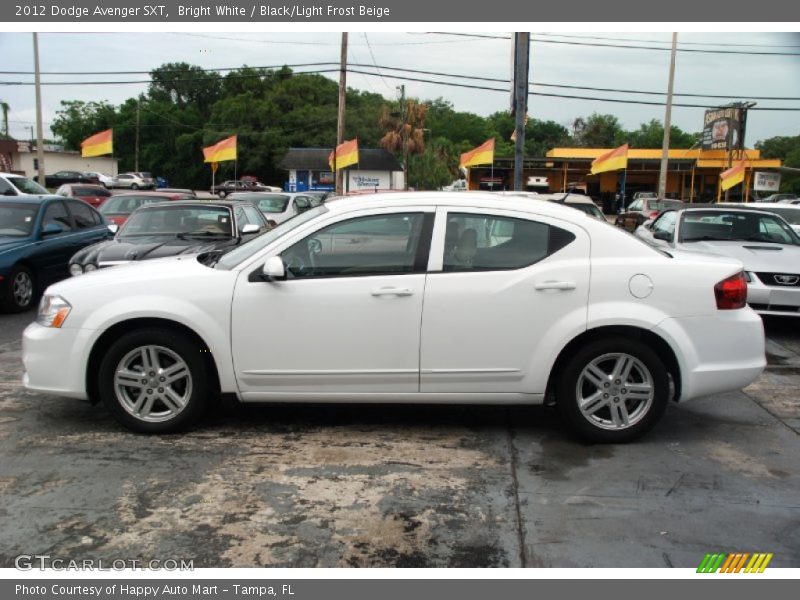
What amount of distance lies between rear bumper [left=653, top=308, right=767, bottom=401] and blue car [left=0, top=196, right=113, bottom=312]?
8308mm

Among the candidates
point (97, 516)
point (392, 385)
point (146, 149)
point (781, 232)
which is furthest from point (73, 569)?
point (146, 149)

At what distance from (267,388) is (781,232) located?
25.7ft

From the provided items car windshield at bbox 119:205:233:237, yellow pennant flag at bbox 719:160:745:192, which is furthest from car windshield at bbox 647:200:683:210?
car windshield at bbox 119:205:233:237

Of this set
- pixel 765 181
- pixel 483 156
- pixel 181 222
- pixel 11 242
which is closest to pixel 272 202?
pixel 483 156

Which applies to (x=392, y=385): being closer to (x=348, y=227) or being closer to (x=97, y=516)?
(x=348, y=227)

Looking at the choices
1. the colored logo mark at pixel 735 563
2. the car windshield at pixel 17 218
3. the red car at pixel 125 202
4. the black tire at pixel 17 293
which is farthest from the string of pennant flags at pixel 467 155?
the colored logo mark at pixel 735 563

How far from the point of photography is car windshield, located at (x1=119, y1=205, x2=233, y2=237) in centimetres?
995

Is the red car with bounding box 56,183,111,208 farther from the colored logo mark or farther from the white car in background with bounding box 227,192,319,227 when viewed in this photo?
the colored logo mark

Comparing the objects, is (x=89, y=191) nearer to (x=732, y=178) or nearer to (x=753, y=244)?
(x=732, y=178)

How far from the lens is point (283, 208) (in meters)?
18.7

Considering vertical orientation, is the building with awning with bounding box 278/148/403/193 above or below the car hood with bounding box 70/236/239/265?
above

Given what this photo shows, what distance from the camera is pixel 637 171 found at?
165 ft

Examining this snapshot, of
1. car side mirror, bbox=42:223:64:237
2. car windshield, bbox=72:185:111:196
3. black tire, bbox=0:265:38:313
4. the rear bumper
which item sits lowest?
black tire, bbox=0:265:38:313

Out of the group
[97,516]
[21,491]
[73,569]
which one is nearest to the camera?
[73,569]
